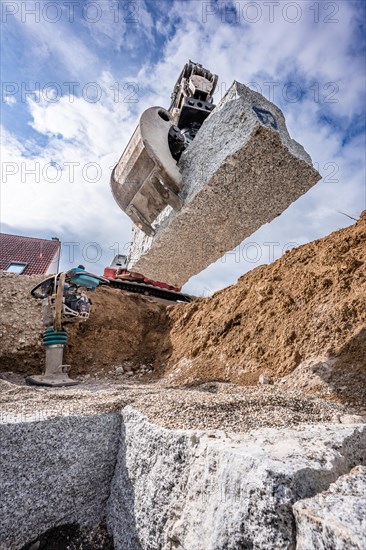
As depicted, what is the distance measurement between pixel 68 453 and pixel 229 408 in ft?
2.81

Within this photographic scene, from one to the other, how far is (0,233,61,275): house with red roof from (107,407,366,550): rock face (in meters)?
15.7

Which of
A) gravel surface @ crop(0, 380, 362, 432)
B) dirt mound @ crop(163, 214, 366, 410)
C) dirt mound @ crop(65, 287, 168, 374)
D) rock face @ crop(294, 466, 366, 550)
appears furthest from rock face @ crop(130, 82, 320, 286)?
dirt mound @ crop(65, 287, 168, 374)

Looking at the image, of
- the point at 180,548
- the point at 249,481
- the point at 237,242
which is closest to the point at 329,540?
the point at 249,481

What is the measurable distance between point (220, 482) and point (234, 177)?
2482 millimetres

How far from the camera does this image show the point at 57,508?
1.62 metres

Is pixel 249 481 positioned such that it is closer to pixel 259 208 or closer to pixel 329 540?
pixel 329 540

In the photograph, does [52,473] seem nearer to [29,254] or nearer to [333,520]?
[333,520]

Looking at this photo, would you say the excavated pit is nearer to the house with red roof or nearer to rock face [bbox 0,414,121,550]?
rock face [bbox 0,414,121,550]

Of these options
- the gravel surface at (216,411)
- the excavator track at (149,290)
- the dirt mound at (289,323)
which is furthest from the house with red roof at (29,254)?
the gravel surface at (216,411)

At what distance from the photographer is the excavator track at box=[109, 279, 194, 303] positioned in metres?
8.96

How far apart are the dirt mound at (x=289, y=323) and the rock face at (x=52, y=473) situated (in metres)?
1.84

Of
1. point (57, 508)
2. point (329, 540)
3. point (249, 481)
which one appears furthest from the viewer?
point (57, 508)

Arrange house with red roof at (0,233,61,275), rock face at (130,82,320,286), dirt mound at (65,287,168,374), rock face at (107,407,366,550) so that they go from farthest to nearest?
house with red roof at (0,233,61,275), dirt mound at (65,287,168,374), rock face at (130,82,320,286), rock face at (107,407,366,550)

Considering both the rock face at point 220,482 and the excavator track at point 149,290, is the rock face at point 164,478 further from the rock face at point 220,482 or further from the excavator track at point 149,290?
the excavator track at point 149,290
